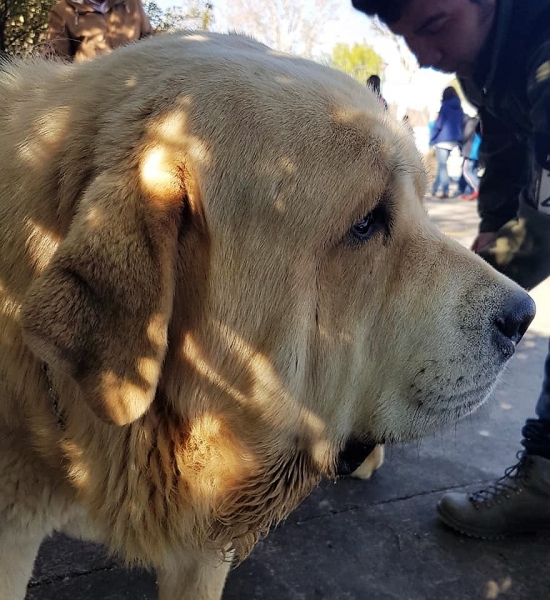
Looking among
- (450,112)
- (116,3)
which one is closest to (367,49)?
(450,112)

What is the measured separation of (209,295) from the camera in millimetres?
1704

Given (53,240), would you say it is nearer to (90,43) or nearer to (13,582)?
(13,582)

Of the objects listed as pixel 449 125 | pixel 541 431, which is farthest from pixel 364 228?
pixel 449 125

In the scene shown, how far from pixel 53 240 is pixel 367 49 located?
45.3 metres

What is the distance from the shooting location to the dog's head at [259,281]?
1.52 metres

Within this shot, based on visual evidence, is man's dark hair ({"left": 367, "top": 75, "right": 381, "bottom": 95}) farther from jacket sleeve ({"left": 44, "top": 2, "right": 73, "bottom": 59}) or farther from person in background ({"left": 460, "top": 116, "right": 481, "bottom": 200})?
person in background ({"left": 460, "top": 116, "right": 481, "bottom": 200})

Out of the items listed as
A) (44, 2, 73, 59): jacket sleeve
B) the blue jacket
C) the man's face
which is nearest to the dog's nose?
the man's face

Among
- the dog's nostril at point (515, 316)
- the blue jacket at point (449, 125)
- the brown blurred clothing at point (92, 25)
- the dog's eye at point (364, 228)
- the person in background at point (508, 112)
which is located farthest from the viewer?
the blue jacket at point (449, 125)

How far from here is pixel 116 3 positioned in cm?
374

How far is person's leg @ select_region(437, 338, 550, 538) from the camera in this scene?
122 inches

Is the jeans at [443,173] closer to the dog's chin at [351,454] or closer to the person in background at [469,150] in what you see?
the person in background at [469,150]

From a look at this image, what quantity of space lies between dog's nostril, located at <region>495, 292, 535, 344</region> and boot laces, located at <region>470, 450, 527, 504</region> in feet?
5.29

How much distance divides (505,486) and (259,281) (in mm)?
2295

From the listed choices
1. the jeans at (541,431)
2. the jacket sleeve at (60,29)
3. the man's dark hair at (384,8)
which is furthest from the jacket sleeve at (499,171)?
the jacket sleeve at (60,29)
